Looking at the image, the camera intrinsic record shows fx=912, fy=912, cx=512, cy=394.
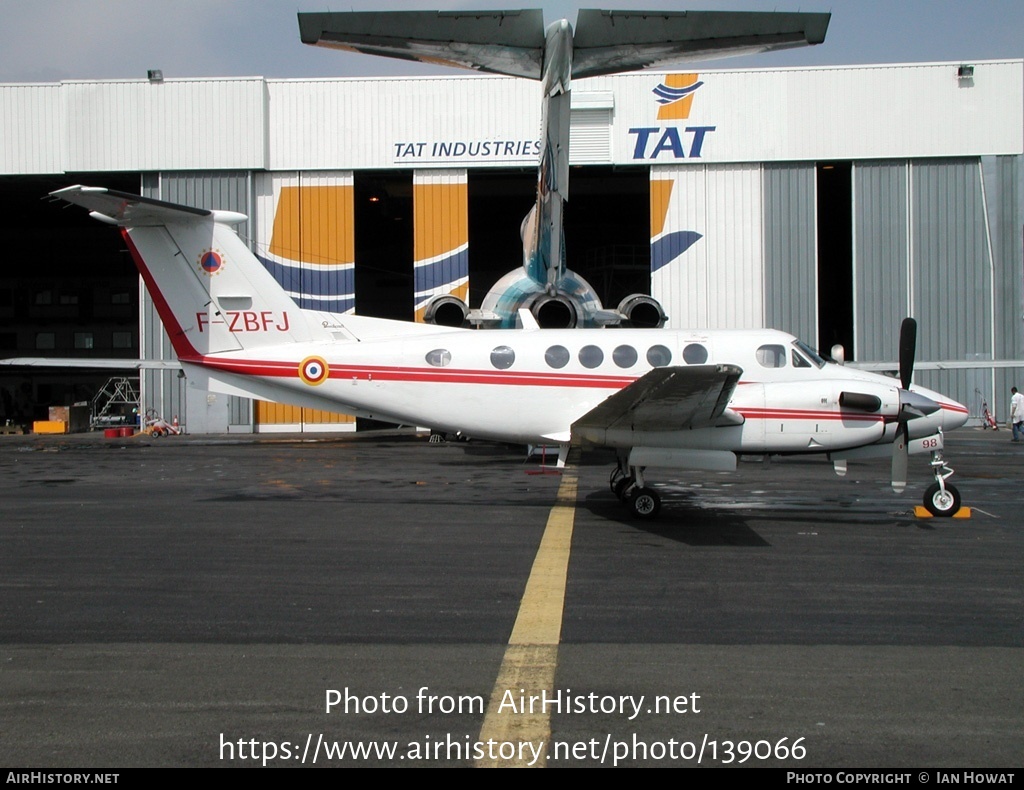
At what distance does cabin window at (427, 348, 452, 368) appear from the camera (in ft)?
43.4

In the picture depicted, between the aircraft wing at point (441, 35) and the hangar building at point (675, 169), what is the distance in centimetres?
1487

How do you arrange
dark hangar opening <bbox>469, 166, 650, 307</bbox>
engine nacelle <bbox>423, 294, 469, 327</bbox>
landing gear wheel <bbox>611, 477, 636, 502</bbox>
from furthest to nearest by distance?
dark hangar opening <bbox>469, 166, 650, 307</bbox>, engine nacelle <bbox>423, 294, 469, 327</bbox>, landing gear wheel <bbox>611, 477, 636, 502</bbox>

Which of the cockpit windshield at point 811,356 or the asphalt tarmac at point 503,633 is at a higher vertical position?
the cockpit windshield at point 811,356

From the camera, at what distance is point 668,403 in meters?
11.1

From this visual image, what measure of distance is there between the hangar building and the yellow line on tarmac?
24022 mm

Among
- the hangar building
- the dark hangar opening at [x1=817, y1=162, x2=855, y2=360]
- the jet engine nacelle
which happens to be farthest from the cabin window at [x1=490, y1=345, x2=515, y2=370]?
the dark hangar opening at [x1=817, y1=162, x2=855, y2=360]

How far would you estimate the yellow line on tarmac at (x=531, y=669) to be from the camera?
A: 462 centimetres

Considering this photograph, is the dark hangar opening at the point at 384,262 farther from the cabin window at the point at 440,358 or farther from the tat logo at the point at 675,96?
the cabin window at the point at 440,358

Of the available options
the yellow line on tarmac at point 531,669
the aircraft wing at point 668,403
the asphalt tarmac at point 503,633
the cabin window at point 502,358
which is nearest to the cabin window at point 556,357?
the cabin window at point 502,358

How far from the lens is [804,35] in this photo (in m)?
15.7

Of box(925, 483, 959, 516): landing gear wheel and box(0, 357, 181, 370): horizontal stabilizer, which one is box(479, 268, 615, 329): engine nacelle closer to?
box(0, 357, 181, 370): horizontal stabilizer

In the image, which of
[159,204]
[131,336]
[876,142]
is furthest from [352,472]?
[131,336]

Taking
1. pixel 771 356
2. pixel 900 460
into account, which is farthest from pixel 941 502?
pixel 771 356
